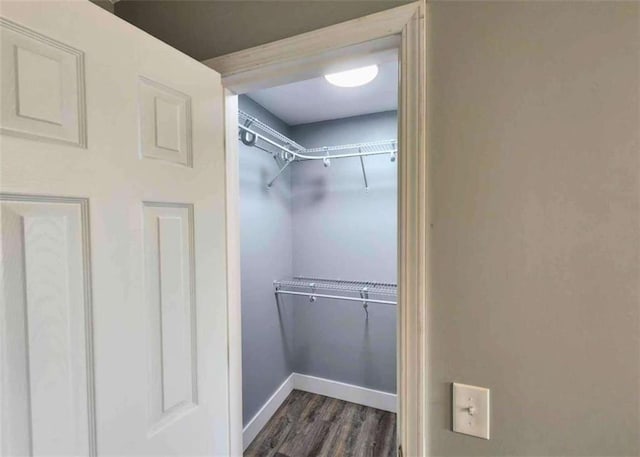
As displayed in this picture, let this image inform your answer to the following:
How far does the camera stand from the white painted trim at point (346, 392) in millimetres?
2342

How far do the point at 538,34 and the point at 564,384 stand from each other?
0.74 meters

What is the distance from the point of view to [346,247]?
243 centimetres

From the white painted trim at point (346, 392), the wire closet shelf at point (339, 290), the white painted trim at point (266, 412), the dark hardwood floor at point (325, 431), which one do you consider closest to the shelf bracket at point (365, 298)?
the wire closet shelf at point (339, 290)

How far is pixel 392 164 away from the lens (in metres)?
2.24

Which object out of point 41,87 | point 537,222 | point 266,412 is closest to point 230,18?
point 41,87

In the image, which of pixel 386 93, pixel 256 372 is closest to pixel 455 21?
pixel 386 93

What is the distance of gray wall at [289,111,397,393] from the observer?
2.31 metres

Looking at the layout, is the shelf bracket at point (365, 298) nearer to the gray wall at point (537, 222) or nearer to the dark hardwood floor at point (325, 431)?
the dark hardwood floor at point (325, 431)

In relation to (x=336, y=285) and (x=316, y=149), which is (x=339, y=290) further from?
(x=316, y=149)

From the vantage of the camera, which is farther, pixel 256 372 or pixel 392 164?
pixel 392 164

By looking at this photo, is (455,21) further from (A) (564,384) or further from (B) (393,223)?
(B) (393,223)

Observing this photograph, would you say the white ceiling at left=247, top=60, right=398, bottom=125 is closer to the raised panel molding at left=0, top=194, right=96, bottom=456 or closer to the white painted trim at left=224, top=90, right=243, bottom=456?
the white painted trim at left=224, top=90, right=243, bottom=456

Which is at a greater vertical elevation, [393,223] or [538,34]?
[538,34]

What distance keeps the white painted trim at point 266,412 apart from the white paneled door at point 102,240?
130cm
